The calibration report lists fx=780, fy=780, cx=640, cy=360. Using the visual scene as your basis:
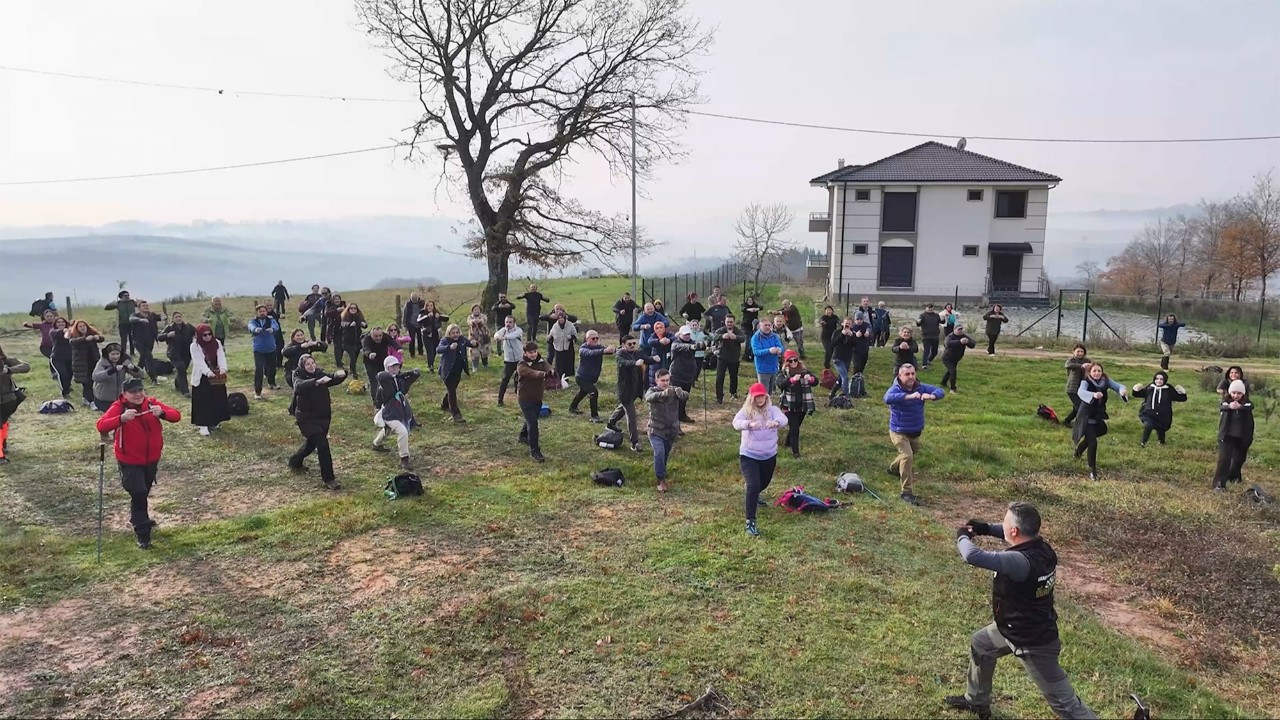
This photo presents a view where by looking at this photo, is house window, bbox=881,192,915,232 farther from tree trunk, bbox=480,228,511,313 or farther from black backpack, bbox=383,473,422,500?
black backpack, bbox=383,473,422,500

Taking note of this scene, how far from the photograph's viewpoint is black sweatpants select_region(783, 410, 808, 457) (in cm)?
1167

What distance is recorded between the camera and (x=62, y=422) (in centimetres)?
1418

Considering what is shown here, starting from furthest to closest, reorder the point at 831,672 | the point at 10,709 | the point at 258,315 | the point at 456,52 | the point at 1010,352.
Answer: the point at 456,52
the point at 1010,352
the point at 258,315
the point at 831,672
the point at 10,709

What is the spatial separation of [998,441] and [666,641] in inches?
348

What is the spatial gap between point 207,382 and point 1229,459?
609 inches

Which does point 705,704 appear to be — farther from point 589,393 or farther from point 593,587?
point 589,393

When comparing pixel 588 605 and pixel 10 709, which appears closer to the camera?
pixel 10 709

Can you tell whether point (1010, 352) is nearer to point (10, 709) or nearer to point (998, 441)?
point (998, 441)

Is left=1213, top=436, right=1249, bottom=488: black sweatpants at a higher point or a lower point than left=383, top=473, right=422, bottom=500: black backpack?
higher

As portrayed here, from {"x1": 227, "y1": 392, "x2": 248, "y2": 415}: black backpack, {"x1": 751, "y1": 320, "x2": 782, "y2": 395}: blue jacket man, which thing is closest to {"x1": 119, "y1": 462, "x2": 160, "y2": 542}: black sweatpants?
{"x1": 227, "y1": 392, "x2": 248, "y2": 415}: black backpack

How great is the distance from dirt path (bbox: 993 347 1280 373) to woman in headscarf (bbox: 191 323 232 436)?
19718mm

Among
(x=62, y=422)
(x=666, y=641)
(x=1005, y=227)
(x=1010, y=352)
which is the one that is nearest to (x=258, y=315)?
(x=62, y=422)

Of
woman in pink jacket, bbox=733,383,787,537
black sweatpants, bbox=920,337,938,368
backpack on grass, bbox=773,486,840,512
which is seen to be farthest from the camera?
black sweatpants, bbox=920,337,938,368

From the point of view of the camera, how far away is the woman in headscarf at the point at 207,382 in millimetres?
12609
